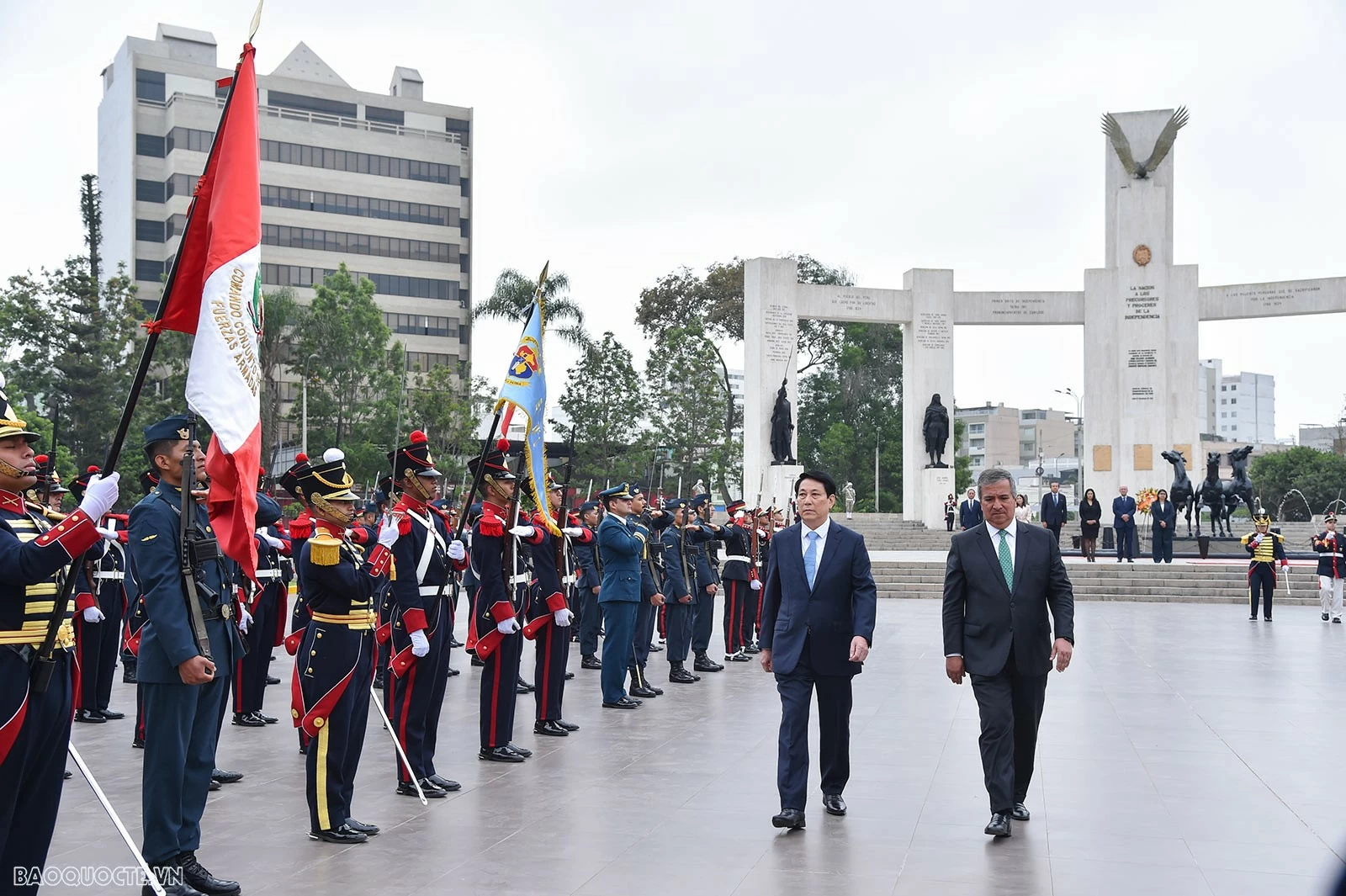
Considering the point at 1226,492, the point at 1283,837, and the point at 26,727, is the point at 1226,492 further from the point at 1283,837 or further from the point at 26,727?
the point at 26,727

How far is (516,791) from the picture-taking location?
6.71m

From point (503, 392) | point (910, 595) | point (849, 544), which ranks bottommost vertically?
point (910, 595)

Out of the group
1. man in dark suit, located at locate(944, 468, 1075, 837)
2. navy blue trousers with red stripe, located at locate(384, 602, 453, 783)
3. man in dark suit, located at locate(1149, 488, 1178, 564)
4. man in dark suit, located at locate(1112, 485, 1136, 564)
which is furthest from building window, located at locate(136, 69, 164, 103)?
man in dark suit, located at locate(944, 468, 1075, 837)

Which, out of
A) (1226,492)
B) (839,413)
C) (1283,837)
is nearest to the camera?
(1283,837)

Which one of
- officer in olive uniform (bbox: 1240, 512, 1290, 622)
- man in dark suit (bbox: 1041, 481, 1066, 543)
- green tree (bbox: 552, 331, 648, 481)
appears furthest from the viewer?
green tree (bbox: 552, 331, 648, 481)

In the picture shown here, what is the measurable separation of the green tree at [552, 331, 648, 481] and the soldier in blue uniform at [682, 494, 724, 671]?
28.6 metres

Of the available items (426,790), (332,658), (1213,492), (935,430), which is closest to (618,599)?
(426,790)

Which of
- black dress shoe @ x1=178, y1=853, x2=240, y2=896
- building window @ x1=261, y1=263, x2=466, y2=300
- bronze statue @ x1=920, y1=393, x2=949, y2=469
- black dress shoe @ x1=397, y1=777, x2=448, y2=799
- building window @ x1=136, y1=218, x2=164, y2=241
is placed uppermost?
building window @ x1=136, y1=218, x2=164, y2=241

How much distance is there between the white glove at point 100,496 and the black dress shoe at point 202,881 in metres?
1.58

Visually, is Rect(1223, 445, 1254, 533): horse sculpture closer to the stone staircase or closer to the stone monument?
the stone monument

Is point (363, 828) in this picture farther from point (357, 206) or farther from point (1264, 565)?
point (357, 206)

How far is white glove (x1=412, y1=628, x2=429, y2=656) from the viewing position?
20.7ft

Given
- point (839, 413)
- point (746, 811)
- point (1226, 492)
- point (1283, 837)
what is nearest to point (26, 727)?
point (746, 811)

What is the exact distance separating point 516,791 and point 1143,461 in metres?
31.6
